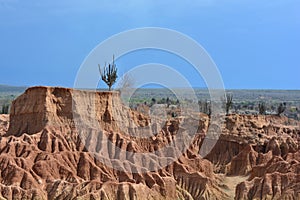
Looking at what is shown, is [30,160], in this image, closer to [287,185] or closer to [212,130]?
[287,185]

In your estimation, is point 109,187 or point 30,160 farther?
point 30,160

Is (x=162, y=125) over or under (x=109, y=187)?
over

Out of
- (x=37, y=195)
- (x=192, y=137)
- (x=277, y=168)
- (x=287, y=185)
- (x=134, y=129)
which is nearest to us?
(x=37, y=195)

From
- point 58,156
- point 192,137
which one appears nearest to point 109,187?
point 58,156

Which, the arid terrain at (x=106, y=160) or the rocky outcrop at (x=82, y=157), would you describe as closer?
the rocky outcrop at (x=82, y=157)

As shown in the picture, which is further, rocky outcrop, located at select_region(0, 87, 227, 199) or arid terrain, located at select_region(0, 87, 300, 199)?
arid terrain, located at select_region(0, 87, 300, 199)

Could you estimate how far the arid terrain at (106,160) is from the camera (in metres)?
71.0

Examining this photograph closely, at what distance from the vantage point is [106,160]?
83.2m

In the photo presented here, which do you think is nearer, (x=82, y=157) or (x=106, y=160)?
(x=82, y=157)

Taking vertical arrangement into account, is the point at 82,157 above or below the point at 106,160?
above

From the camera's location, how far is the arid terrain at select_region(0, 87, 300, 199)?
233 ft

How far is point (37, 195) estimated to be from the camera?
67.9m

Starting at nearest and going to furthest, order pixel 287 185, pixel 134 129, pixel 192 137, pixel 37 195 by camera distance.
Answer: pixel 37 195, pixel 287 185, pixel 134 129, pixel 192 137

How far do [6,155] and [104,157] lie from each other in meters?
12.5
